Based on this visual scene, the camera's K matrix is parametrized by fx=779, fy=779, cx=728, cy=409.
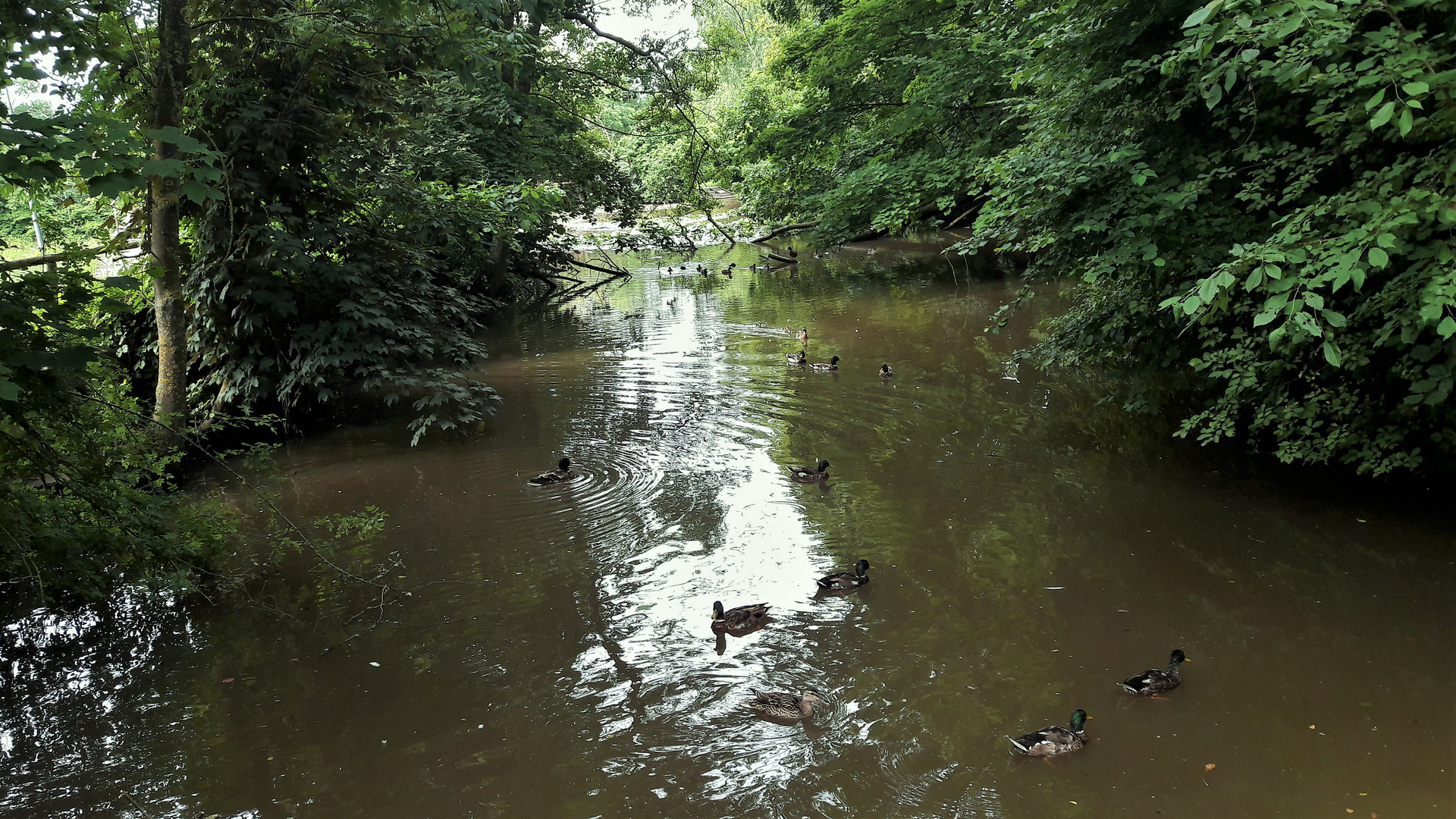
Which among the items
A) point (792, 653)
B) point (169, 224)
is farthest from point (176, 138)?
point (169, 224)

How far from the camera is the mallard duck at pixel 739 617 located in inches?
226

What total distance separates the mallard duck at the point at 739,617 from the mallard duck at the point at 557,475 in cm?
374

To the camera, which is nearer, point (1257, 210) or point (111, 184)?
point (111, 184)

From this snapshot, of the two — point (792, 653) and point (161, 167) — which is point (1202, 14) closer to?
point (792, 653)

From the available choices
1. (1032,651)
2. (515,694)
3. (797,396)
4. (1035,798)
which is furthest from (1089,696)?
(797,396)

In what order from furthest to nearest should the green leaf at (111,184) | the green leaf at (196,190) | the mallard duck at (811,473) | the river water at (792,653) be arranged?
the mallard duck at (811,473) < the river water at (792,653) < the green leaf at (196,190) < the green leaf at (111,184)

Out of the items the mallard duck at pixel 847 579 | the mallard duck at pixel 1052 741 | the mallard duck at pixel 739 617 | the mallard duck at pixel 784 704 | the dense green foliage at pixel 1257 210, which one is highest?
the dense green foliage at pixel 1257 210

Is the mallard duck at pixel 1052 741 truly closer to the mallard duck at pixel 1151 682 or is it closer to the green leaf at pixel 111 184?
the mallard duck at pixel 1151 682

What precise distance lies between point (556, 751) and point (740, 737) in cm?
109

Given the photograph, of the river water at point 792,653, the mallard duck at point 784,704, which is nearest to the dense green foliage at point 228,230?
the river water at point 792,653

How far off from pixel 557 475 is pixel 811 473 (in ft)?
9.61

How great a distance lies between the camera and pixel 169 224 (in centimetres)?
785

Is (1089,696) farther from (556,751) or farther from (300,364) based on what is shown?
(300,364)

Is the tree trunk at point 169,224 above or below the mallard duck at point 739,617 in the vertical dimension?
above
